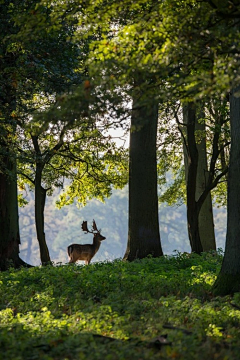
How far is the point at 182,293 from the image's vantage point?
454 inches

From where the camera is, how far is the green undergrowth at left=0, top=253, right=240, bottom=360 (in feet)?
22.4

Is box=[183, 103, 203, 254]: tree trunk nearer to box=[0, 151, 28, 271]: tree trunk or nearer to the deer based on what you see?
the deer

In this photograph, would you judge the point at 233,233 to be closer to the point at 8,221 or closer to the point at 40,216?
the point at 8,221

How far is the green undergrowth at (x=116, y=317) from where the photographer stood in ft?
22.4

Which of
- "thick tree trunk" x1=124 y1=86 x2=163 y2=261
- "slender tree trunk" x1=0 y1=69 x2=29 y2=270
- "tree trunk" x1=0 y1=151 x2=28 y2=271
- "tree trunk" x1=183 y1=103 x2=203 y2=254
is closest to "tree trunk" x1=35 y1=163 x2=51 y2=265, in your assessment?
"slender tree trunk" x1=0 y1=69 x2=29 y2=270

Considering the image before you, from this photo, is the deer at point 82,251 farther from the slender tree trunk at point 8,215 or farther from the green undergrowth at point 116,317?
the green undergrowth at point 116,317

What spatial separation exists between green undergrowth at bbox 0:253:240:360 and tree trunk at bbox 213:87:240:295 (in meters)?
0.39

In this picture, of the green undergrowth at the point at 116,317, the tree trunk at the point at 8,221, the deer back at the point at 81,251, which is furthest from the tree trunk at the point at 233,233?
the deer back at the point at 81,251

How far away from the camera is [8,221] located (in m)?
18.5

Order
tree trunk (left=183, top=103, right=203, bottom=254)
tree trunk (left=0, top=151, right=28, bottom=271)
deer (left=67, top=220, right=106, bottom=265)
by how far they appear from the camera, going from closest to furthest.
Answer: tree trunk (left=0, top=151, right=28, bottom=271)
tree trunk (left=183, top=103, right=203, bottom=254)
deer (left=67, top=220, right=106, bottom=265)

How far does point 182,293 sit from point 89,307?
8.58 ft

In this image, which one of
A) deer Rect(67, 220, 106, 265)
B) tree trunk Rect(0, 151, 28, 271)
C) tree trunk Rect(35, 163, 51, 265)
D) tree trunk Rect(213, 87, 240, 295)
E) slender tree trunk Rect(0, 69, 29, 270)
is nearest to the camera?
tree trunk Rect(213, 87, 240, 295)

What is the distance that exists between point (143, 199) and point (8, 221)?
428cm

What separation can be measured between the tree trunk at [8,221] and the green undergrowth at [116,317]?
4.13 metres
